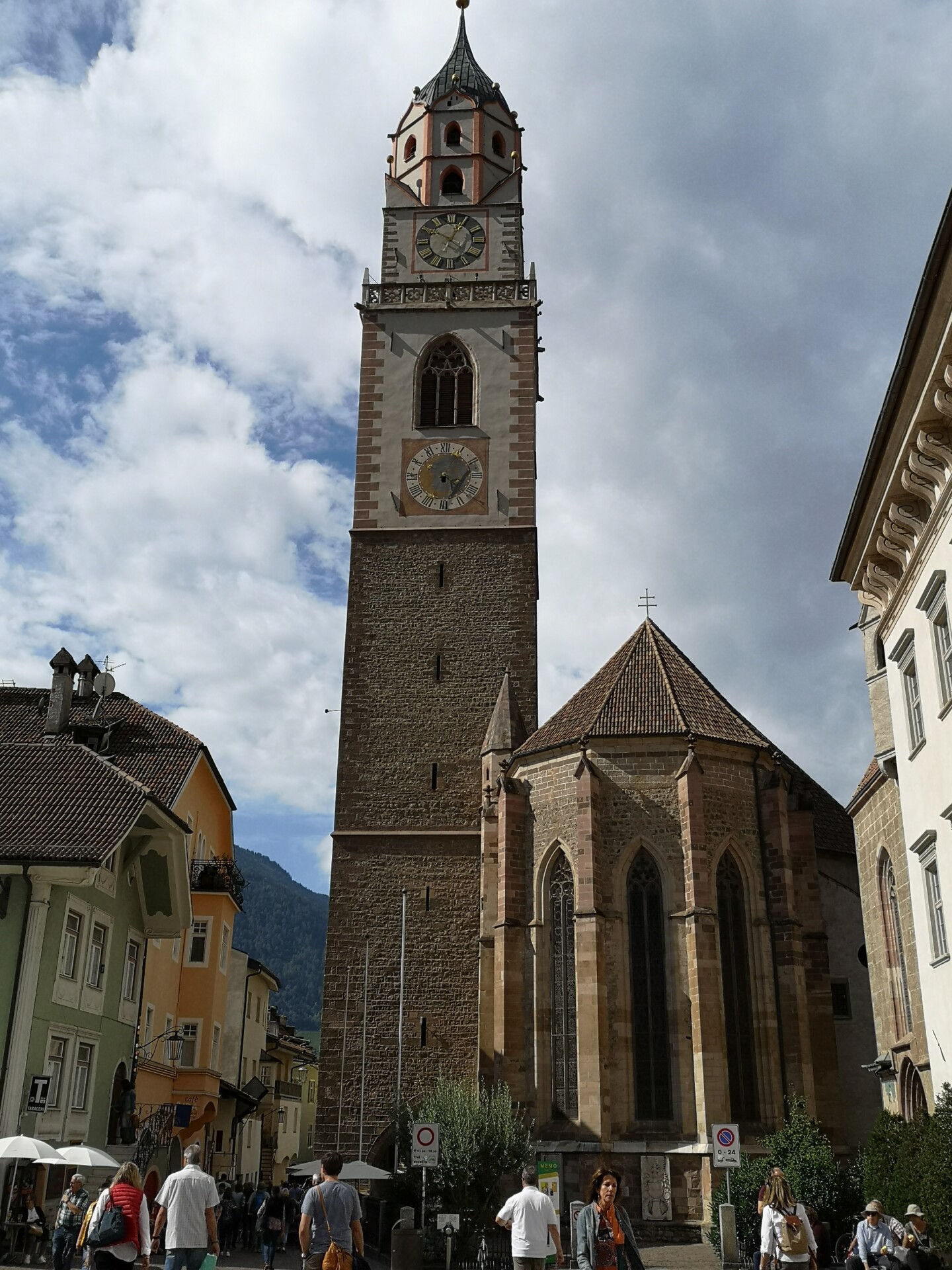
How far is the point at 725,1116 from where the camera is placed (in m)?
23.5

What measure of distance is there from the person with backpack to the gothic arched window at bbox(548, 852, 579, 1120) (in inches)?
565

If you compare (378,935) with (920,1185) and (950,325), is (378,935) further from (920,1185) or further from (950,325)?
(950,325)

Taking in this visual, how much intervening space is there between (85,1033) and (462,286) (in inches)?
968

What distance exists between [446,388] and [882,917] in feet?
69.1

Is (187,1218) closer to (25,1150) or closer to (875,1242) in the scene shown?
(875,1242)

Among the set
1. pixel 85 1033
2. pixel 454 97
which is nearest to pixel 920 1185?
pixel 85 1033

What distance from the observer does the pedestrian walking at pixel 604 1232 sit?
329 inches

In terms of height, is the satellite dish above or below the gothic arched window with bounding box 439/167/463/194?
below

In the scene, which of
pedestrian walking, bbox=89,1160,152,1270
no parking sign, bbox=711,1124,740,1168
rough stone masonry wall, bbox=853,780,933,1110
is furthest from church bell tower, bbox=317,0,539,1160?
pedestrian walking, bbox=89,1160,152,1270

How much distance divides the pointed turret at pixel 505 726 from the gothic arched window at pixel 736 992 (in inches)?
246

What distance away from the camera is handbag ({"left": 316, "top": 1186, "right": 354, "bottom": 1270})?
341 inches

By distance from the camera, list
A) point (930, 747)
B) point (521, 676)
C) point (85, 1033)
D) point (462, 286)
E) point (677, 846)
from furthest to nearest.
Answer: point (462, 286)
point (521, 676)
point (677, 846)
point (85, 1033)
point (930, 747)

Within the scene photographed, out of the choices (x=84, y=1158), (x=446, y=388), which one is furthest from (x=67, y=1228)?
(x=446, y=388)

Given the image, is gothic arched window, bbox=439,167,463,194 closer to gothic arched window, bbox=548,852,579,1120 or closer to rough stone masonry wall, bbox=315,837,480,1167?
rough stone masonry wall, bbox=315,837,480,1167
